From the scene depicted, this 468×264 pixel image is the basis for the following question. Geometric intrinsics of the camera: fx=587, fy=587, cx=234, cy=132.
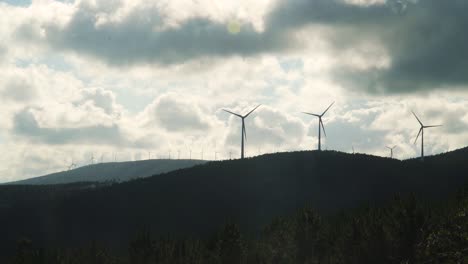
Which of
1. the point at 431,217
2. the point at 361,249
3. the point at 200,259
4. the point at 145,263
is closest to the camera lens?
the point at 431,217

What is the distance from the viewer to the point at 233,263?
10512cm

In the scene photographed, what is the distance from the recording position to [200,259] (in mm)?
109938

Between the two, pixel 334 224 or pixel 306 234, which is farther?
pixel 334 224

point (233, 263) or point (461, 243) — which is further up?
point (461, 243)

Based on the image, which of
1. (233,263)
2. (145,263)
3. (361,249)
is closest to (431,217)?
(361,249)

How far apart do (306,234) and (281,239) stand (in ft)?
17.0

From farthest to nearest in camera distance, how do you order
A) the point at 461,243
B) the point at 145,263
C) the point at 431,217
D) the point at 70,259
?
the point at 70,259 < the point at 145,263 < the point at 431,217 < the point at 461,243

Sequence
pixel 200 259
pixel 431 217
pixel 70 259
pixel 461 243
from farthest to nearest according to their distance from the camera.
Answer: pixel 70 259
pixel 200 259
pixel 431 217
pixel 461 243

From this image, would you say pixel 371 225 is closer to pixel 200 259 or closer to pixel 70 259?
pixel 200 259

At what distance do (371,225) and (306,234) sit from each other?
12.7 m

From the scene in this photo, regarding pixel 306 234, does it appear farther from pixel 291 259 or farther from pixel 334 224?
pixel 334 224

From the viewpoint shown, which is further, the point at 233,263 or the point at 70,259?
the point at 70,259

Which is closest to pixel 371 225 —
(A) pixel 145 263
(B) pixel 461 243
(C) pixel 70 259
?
(A) pixel 145 263

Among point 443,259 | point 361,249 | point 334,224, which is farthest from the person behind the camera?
point 334,224
